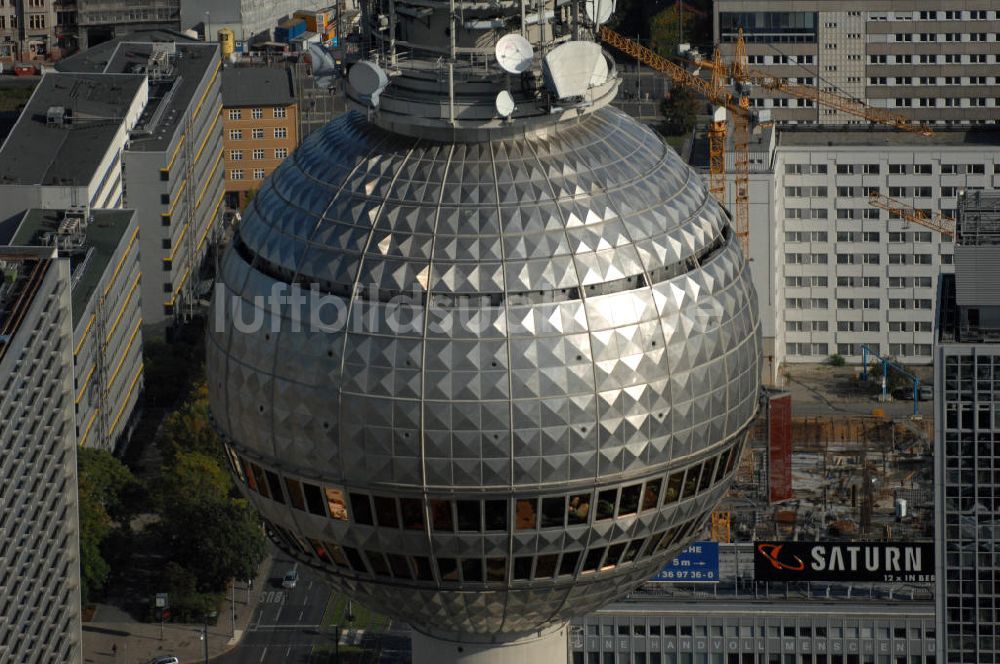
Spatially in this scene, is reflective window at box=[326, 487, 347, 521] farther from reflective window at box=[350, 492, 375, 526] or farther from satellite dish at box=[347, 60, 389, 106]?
satellite dish at box=[347, 60, 389, 106]

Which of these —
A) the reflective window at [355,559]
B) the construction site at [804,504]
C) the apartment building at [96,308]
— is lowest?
the construction site at [804,504]

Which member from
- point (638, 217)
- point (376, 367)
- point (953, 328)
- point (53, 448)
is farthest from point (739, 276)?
point (53, 448)

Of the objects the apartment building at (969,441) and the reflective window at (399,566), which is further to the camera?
the apartment building at (969,441)

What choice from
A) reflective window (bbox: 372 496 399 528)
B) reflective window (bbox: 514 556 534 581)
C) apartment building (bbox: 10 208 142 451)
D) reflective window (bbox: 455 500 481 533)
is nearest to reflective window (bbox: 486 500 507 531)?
reflective window (bbox: 455 500 481 533)

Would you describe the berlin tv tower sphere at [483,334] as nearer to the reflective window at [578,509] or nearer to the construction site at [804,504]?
the reflective window at [578,509]

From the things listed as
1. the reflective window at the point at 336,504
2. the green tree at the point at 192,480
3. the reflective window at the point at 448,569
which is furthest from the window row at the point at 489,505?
the green tree at the point at 192,480

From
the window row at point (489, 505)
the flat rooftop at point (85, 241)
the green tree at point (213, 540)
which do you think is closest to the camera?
the window row at point (489, 505)
